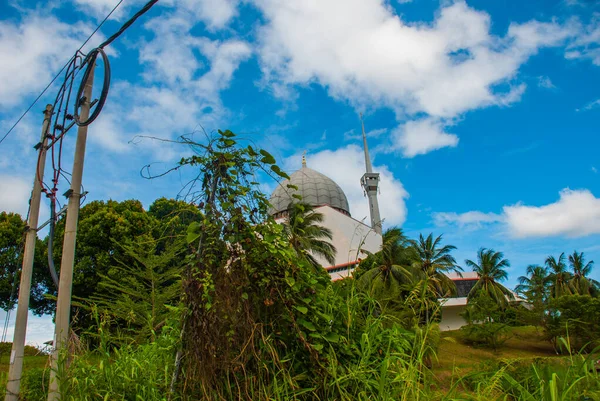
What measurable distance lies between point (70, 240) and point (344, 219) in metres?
27.6

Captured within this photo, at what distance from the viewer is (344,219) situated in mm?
31719

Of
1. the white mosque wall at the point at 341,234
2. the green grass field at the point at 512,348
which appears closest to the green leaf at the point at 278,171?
the green grass field at the point at 512,348

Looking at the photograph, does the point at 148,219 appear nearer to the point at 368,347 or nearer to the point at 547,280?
the point at 368,347

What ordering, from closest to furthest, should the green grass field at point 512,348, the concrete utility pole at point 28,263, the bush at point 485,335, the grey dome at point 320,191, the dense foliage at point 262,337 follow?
the dense foliage at point 262,337 < the concrete utility pole at point 28,263 < the green grass field at point 512,348 < the bush at point 485,335 < the grey dome at point 320,191

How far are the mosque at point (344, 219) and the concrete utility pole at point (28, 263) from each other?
19.0 m

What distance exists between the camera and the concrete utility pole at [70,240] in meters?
4.34

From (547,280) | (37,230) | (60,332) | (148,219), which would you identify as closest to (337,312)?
(60,332)

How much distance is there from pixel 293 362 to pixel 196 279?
0.84 metres

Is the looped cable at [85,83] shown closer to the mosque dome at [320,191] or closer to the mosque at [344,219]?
the mosque at [344,219]

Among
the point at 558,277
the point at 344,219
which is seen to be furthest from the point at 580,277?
the point at 344,219

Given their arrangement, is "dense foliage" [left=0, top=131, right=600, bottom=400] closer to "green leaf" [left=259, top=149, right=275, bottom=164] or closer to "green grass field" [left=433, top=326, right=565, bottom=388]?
"green leaf" [left=259, top=149, right=275, bottom=164]

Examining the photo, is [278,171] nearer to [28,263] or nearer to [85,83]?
[85,83]

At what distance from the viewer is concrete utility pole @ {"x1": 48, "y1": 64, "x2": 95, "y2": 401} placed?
4344 millimetres

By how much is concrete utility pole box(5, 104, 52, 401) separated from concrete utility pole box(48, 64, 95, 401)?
1497 millimetres
